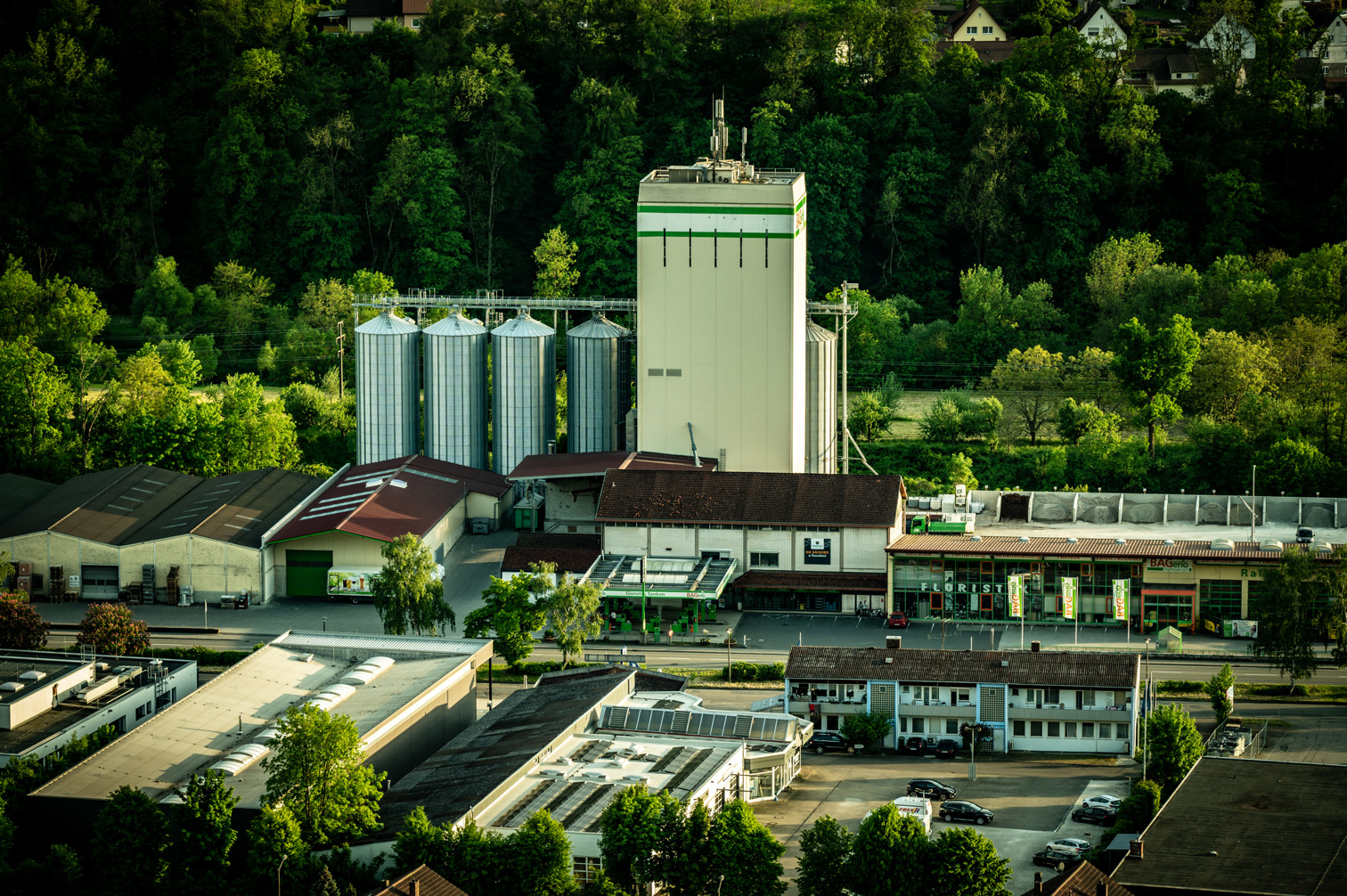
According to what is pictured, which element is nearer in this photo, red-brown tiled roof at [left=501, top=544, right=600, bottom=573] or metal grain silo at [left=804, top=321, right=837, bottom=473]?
red-brown tiled roof at [left=501, top=544, right=600, bottom=573]

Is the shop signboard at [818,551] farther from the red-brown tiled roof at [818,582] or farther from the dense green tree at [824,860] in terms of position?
the dense green tree at [824,860]

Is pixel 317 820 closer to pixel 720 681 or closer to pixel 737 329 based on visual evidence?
pixel 720 681

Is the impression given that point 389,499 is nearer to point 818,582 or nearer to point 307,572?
point 307,572

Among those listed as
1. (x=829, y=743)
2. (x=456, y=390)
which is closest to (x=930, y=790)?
(x=829, y=743)

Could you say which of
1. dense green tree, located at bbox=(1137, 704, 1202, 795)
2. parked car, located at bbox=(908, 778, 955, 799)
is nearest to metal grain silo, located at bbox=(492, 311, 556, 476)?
parked car, located at bbox=(908, 778, 955, 799)

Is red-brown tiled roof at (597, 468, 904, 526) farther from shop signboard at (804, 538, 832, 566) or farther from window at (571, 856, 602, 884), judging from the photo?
window at (571, 856, 602, 884)
